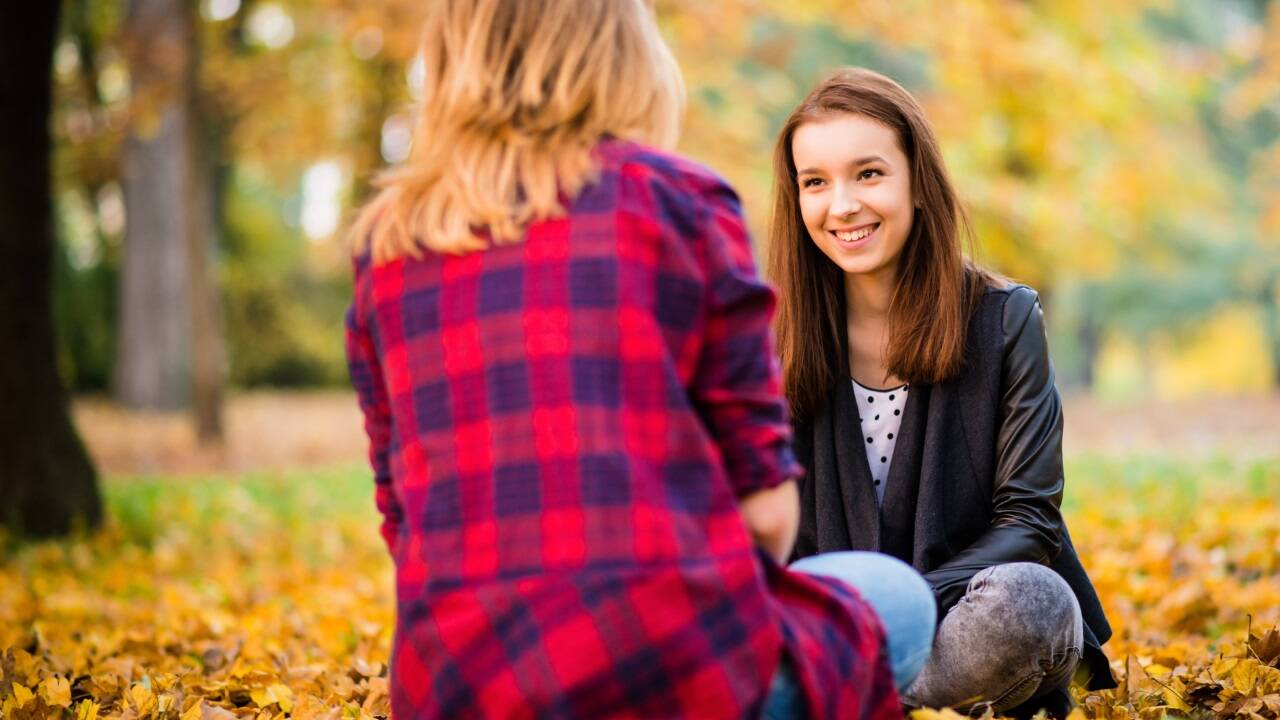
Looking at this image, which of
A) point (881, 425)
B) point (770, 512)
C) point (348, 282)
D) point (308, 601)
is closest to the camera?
point (770, 512)

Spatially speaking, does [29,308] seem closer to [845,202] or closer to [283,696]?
[283,696]

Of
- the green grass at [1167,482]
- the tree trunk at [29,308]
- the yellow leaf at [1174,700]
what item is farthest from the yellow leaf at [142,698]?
the green grass at [1167,482]

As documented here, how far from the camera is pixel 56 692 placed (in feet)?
9.83

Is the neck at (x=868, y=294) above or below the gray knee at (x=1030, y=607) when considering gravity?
above

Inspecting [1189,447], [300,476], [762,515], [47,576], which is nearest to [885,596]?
[762,515]

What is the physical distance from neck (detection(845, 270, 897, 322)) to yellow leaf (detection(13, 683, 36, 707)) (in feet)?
7.25

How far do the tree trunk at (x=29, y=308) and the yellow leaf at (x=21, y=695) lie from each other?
13.2 ft

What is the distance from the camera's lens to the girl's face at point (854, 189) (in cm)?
271

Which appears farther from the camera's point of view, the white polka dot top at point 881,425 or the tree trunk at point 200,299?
the tree trunk at point 200,299

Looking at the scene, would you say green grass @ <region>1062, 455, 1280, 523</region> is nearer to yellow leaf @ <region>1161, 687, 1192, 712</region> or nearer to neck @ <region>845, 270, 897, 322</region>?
yellow leaf @ <region>1161, 687, 1192, 712</region>

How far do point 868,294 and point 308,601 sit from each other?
3.19m

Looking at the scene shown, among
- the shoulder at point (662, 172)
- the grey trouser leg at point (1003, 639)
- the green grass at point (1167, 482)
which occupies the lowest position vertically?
the green grass at point (1167, 482)

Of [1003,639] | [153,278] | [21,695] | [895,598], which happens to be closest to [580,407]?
[895,598]

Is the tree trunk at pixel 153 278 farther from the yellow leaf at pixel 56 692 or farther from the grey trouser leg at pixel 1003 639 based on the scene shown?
the grey trouser leg at pixel 1003 639
